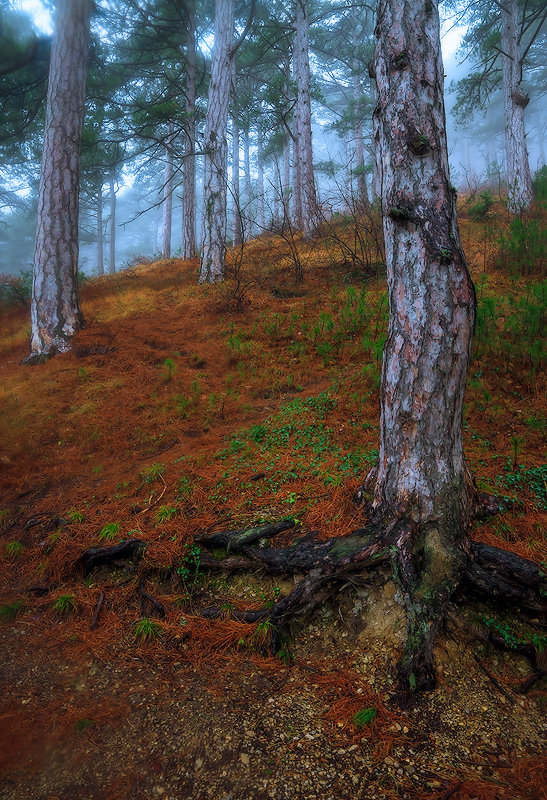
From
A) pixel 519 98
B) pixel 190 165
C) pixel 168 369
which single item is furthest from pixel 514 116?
pixel 168 369

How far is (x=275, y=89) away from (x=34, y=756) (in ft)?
53.9

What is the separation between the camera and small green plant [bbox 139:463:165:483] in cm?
400

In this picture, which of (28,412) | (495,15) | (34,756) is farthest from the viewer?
(495,15)

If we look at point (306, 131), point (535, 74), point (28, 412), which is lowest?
point (28, 412)

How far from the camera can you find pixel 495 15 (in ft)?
40.8

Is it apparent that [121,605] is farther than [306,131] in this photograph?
No

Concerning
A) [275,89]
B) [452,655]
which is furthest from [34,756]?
[275,89]

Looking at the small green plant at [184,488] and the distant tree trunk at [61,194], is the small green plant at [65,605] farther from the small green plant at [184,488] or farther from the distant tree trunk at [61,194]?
the distant tree trunk at [61,194]

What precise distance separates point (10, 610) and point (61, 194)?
7.30m

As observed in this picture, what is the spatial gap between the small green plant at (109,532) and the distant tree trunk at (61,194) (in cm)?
489

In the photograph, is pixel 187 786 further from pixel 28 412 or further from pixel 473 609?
pixel 28 412

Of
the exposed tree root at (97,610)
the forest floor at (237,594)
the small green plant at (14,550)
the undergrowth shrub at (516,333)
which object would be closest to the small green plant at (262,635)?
the forest floor at (237,594)

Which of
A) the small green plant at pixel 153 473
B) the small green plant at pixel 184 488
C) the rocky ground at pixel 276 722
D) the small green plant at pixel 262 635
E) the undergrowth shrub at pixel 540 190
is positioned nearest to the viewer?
the rocky ground at pixel 276 722

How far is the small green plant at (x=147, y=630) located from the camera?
2.65 metres
